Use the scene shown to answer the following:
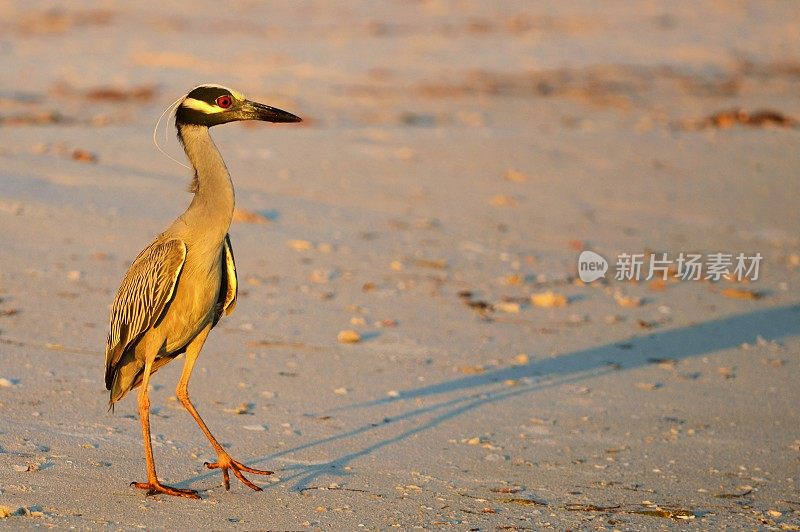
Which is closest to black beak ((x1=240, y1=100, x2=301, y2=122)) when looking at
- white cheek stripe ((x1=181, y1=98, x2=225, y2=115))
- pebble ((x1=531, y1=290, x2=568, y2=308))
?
white cheek stripe ((x1=181, y1=98, x2=225, y2=115))

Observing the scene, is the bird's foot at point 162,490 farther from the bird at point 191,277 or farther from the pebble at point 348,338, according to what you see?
the pebble at point 348,338

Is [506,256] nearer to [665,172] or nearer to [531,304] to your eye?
[531,304]

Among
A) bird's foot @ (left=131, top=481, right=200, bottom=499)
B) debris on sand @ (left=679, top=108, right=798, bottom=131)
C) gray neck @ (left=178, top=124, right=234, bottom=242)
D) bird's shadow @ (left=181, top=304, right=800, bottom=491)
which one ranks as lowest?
bird's foot @ (left=131, top=481, right=200, bottom=499)

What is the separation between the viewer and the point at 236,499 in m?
5.35

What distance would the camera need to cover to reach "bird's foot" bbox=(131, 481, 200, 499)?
5246 millimetres

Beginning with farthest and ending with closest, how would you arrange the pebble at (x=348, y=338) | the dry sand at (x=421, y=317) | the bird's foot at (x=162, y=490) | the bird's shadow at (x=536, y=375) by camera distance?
1. the pebble at (x=348, y=338)
2. the bird's shadow at (x=536, y=375)
3. the dry sand at (x=421, y=317)
4. the bird's foot at (x=162, y=490)

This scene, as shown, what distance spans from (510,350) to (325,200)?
13.6ft

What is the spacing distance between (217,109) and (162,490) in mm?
1853

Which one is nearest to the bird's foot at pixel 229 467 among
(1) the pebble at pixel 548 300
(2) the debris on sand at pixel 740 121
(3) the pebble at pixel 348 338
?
(3) the pebble at pixel 348 338

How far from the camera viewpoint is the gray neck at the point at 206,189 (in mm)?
5516

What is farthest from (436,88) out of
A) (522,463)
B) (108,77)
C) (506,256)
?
(522,463)

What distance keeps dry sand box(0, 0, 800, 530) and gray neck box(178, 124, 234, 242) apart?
1213 millimetres

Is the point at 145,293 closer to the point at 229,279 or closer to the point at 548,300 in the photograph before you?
the point at 229,279

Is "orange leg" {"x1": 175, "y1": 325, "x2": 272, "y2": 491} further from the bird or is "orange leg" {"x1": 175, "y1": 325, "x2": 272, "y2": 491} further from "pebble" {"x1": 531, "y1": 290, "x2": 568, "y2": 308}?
"pebble" {"x1": 531, "y1": 290, "x2": 568, "y2": 308}
